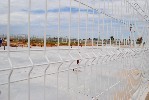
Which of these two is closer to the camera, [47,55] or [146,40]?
[47,55]

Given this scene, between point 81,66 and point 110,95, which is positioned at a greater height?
point 81,66

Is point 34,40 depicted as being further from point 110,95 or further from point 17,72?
point 110,95

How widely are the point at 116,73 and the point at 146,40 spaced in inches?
116

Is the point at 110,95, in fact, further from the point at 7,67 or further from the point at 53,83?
the point at 7,67

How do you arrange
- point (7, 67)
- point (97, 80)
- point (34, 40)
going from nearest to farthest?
point (7, 67), point (34, 40), point (97, 80)

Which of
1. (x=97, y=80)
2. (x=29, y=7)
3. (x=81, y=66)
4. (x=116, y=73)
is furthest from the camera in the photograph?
(x=116, y=73)

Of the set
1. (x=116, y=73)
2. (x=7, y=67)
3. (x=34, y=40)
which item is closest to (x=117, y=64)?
(x=116, y=73)

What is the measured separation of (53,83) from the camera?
1787mm

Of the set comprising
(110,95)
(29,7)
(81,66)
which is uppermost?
(29,7)

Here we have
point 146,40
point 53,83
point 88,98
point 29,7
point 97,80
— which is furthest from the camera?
point 146,40

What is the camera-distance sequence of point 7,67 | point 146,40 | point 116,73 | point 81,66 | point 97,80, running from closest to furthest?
point 7,67, point 81,66, point 97,80, point 116,73, point 146,40

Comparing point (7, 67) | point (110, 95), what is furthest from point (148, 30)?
point (7, 67)

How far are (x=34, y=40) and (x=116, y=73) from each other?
2.01 metres

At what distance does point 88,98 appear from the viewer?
2.33 metres
